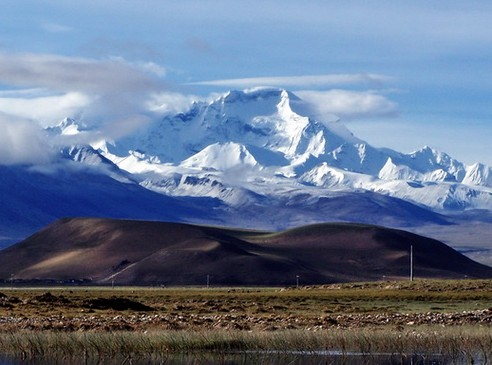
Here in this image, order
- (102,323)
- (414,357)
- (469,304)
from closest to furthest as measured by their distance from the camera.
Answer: (414,357) → (102,323) → (469,304)

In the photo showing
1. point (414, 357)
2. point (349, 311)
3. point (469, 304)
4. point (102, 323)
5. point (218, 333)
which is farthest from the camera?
point (469, 304)

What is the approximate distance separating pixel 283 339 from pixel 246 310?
1225 inches

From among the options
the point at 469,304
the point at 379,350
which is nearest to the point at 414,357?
the point at 379,350

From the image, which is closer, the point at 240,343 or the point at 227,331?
the point at 240,343

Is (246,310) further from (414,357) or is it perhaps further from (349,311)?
(414,357)

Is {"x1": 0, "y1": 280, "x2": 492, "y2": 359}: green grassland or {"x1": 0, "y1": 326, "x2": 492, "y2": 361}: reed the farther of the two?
{"x1": 0, "y1": 280, "x2": 492, "y2": 359}: green grassland

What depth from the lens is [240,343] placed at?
2105 inches

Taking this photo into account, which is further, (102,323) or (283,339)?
(102,323)

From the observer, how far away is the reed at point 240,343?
51219mm

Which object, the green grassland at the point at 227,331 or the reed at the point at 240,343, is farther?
the green grassland at the point at 227,331

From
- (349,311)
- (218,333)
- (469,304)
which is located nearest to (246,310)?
(349,311)

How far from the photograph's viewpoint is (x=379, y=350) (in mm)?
52625

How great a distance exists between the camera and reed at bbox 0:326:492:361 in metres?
51.2

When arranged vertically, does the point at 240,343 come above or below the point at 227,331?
below
